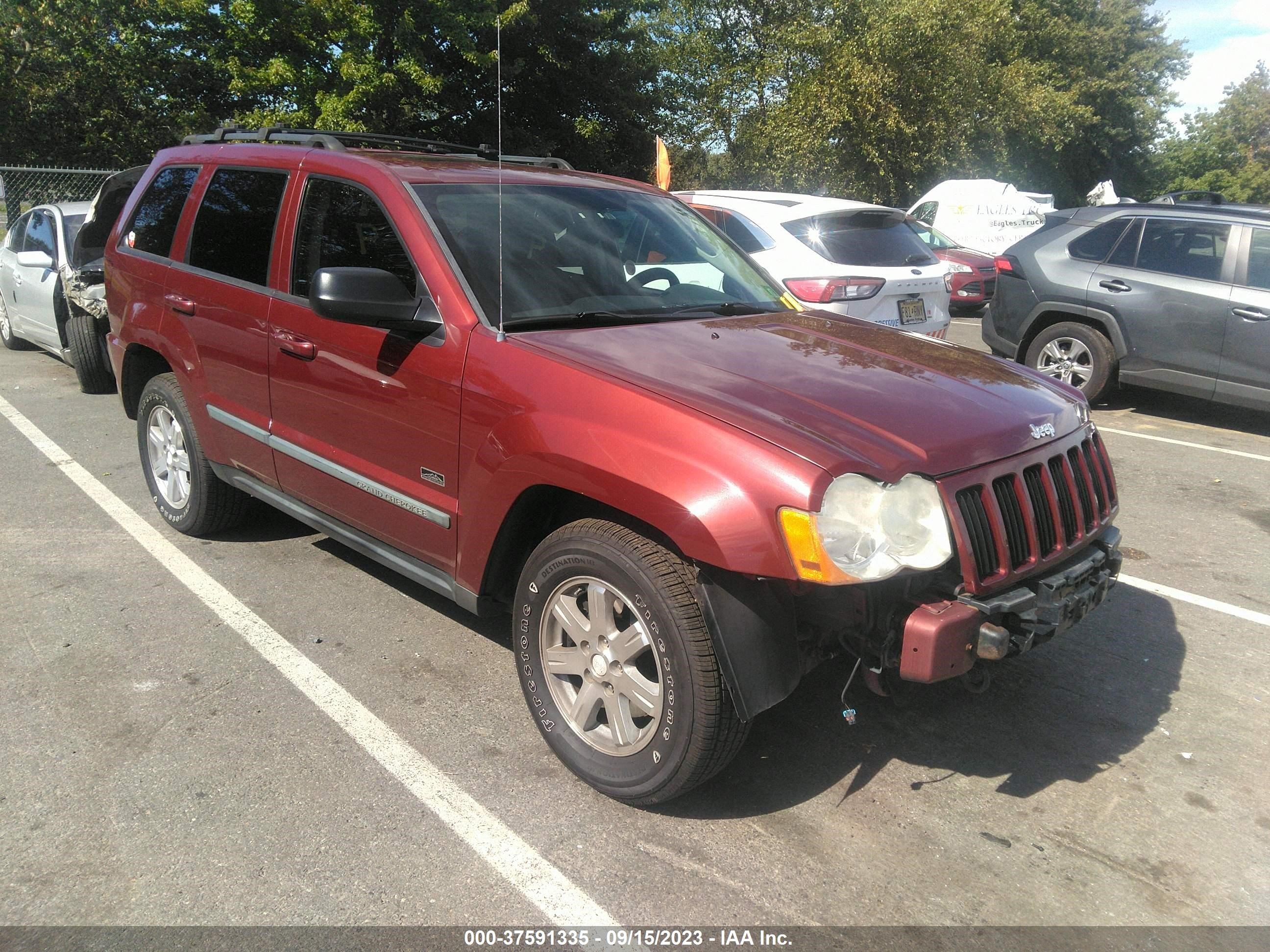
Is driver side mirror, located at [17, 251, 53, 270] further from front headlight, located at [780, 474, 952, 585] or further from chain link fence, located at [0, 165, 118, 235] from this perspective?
chain link fence, located at [0, 165, 118, 235]

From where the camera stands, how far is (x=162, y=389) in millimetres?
4965

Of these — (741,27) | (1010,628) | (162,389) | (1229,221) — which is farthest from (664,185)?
(741,27)

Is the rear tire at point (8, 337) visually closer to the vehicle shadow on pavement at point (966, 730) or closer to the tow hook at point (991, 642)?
the vehicle shadow on pavement at point (966, 730)

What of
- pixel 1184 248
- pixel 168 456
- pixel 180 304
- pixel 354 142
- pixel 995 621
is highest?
pixel 354 142

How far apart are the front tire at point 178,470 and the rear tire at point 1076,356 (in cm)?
639

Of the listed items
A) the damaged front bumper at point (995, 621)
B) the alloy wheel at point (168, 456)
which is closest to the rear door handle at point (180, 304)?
the alloy wheel at point (168, 456)

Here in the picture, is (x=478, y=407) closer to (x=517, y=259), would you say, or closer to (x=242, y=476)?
(x=517, y=259)

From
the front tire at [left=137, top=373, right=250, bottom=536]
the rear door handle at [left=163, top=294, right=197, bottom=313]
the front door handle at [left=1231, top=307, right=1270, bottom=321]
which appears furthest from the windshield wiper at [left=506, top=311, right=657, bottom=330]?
the front door handle at [left=1231, top=307, right=1270, bottom=321]

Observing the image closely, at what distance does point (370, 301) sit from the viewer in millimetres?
3268

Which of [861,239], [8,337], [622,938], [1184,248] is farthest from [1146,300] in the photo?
[8,337]

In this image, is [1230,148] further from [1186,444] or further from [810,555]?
[810,555]

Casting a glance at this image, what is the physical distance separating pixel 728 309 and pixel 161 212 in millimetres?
2989

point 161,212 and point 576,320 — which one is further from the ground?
point 161,212

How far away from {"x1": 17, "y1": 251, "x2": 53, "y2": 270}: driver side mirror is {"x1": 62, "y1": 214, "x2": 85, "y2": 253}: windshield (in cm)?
19
